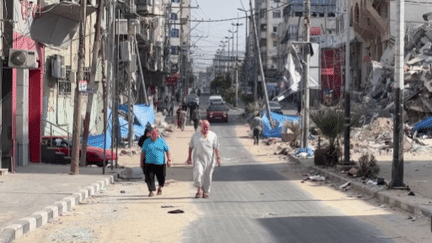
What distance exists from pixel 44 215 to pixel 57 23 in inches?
662

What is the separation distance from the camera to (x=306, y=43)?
31484 millimetres

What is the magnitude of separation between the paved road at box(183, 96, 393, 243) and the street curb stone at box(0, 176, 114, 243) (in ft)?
7.81

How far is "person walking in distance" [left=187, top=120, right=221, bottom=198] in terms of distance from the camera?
53.6ft

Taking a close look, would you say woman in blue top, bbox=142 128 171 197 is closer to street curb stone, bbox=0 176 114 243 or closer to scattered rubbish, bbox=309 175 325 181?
street curb stone, bbox=0 176 114 243

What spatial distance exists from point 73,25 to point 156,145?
14.1m

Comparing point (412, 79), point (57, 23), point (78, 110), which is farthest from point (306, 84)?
point (78, 110)

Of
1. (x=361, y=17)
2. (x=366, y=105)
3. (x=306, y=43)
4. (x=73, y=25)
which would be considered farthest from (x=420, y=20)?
(x=73, y=25)

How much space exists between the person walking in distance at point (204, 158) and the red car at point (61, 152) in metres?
10.5

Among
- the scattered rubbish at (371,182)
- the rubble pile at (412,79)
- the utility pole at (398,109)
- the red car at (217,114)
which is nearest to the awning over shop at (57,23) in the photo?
the scattered rubbish at (371,182)

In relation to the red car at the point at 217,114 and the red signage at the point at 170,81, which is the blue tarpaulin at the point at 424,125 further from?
the red signage at the point at 170,81

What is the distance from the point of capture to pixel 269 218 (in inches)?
500

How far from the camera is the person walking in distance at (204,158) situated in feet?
53.6

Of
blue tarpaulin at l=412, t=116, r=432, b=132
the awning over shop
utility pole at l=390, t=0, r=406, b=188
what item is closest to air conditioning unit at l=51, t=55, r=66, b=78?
the awning over shop

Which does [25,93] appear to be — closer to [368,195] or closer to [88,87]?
[88,87]
